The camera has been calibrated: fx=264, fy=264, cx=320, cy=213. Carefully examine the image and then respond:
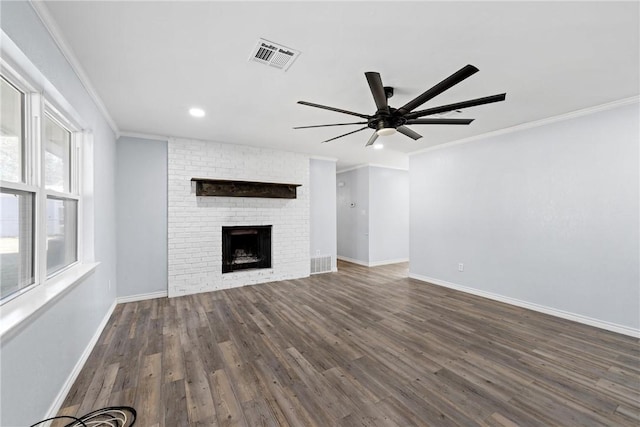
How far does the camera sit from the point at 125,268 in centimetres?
410

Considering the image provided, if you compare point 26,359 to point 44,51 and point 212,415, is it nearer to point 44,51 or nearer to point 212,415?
point 212,415

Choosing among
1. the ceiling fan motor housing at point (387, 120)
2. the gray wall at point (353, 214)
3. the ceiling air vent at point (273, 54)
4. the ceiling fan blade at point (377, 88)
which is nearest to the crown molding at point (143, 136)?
the ceiling air vent at point (273, 54)

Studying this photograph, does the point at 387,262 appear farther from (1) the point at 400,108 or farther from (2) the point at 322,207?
(1) the point at 400,108

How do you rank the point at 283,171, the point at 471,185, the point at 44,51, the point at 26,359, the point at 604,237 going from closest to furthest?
the point at 26,359
the point at 44,51
the point at 604,237
the point at 471,185
the point at 283,171

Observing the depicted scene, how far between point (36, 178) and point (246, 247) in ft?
12.1

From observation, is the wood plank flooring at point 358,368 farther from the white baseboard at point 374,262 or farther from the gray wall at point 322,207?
the white baseboard at point 374,262

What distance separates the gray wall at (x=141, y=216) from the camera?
4.11 metres

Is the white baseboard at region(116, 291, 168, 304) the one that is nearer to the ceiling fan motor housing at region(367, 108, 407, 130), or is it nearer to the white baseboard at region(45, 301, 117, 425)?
the white baseboard at region(45, 301, 117, 425)

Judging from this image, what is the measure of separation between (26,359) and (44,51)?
1.89 m

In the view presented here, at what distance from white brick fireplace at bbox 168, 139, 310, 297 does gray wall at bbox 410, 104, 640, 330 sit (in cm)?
281

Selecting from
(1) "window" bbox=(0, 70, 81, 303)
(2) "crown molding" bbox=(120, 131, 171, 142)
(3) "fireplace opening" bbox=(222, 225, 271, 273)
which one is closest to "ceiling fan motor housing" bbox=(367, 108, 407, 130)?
(1) "window" bbox=(0, 70, 81, 303)

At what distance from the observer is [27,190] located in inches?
65.6

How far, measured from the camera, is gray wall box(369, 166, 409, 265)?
6.81 m

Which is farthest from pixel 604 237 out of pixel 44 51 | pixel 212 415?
pixel 44 51
